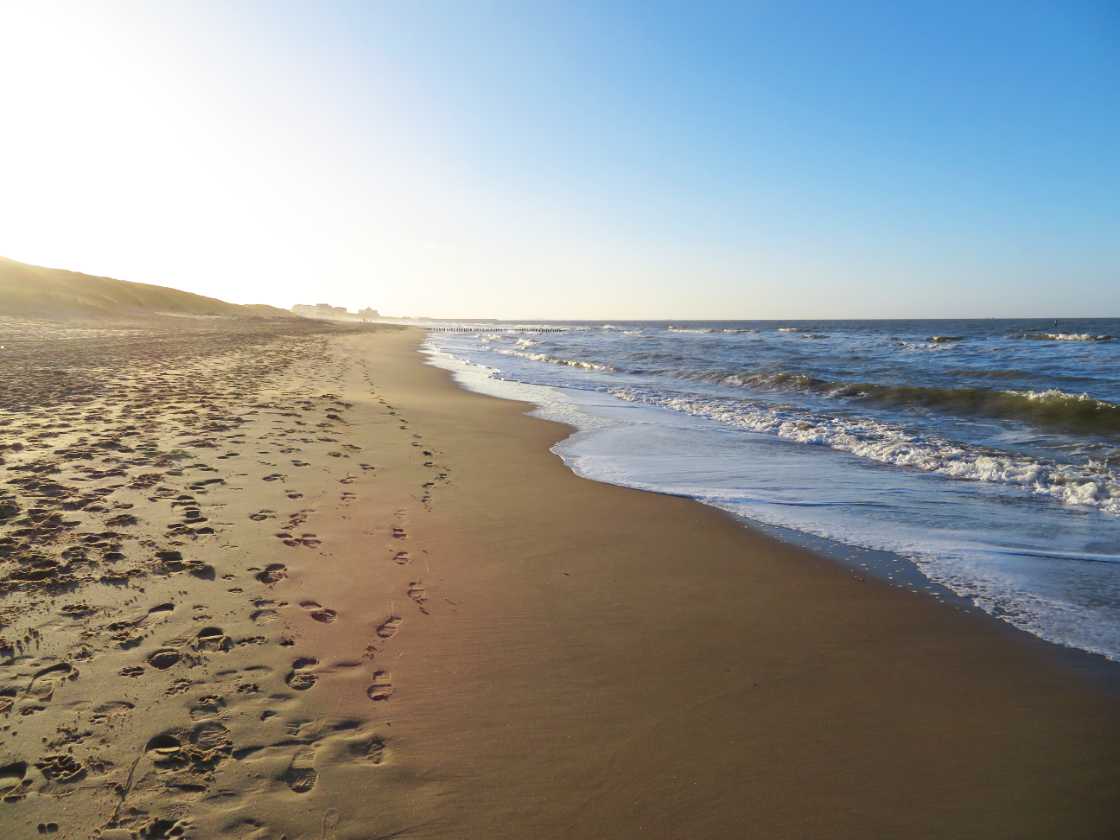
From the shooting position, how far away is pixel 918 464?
30.5 ft

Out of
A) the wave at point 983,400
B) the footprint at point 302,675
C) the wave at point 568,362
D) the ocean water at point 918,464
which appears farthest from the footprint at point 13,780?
the wave at point 568,362

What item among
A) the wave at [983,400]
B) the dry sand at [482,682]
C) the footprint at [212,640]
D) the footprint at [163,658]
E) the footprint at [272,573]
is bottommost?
the dry sand at [482,682]

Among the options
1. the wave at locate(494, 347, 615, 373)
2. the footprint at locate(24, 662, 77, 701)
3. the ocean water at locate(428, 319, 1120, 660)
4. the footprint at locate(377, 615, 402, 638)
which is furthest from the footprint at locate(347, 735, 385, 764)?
the wave at locate(494, 347, 615, 373)

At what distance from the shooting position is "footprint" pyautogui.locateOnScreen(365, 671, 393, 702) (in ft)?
10.4

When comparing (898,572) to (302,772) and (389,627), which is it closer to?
(389,627)

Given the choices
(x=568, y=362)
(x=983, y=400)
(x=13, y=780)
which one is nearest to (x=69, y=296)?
(x=568, y=362)

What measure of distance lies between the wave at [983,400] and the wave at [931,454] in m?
3.98

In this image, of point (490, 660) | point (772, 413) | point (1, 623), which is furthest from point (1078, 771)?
point (772, 413)

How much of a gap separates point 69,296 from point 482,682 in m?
67.3

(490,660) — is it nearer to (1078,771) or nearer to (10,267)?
(1078,771)

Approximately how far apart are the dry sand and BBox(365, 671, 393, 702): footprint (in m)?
0.03

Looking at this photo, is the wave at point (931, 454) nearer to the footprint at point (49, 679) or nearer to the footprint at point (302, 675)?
the footprint at point (302, 675)

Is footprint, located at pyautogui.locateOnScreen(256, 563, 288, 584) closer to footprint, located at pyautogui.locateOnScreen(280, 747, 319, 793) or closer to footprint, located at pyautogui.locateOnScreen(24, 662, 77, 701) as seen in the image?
footprint, located at pyautogui.locateOnScreen(24, 662, 77, 701)

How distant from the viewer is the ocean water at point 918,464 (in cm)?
516
